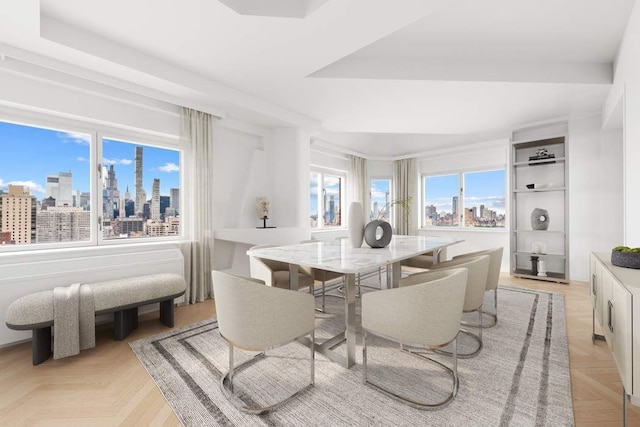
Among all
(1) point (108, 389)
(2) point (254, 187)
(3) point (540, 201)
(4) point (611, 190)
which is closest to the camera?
(1) point (108, 389)

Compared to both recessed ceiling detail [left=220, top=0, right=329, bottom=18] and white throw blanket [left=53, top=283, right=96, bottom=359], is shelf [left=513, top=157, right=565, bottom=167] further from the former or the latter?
white throw blanket [left=53, top=283, right=96, bottom=359]

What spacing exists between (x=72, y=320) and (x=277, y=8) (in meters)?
2.71

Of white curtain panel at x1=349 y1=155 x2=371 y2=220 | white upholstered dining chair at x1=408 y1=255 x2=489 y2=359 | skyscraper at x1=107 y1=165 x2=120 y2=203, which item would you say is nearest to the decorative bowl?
white upholstered dining chair at x1=408 y1=255 x2=489 y2=359

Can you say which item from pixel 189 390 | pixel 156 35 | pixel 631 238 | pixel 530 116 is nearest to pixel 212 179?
pixel 156 35

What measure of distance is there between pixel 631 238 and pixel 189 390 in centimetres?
362

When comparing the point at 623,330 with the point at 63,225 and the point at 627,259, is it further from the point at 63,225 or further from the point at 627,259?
the point at 63,225

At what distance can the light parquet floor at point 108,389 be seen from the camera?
1459 mm

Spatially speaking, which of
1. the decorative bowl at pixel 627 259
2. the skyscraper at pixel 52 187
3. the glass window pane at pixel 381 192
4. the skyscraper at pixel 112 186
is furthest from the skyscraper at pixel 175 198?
the glass window pane at pixel 381 192

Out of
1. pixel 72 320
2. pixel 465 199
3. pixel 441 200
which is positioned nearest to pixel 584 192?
pixel 465 199

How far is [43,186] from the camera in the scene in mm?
2672

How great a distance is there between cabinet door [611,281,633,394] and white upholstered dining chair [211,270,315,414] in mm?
1468

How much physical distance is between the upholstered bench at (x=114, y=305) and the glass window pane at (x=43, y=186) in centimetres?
76

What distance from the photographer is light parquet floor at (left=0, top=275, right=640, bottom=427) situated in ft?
4.79

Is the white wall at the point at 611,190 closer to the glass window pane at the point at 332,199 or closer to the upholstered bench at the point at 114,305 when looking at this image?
the glass window pane at the point at 332,199
